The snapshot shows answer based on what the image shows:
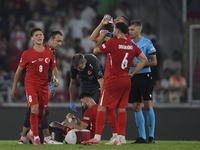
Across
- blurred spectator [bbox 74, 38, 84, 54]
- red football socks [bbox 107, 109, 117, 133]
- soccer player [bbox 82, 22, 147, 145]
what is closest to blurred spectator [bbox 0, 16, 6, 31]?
blurred spectator [bbox 74, 38, 84, 54]

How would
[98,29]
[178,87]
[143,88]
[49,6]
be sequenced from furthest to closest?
[49,6] → [178,87] → [143,88] → [98,29]

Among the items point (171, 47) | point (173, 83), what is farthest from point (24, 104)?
point (171, 47)

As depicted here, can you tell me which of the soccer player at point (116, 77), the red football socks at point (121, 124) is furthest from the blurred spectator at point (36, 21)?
the red football socks at point (121, 124)

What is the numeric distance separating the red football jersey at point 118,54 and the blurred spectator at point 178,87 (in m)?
5.69

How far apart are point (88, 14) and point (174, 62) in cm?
329

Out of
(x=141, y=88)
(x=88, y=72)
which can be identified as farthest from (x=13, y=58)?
(x=141, y=88)

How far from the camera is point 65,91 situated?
418 inches

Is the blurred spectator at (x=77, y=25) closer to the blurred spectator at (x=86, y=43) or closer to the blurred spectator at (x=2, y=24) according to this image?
the blurred spectator at (x=86, y=43)

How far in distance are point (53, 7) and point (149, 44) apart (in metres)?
7.73

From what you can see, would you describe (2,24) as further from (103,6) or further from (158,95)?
(158,95)

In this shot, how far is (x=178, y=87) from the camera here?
36.1ft

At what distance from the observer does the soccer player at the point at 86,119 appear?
233 inches

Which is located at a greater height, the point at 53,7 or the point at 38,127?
the point at 53,7

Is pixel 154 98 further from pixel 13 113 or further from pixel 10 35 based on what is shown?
pixel 10 35
